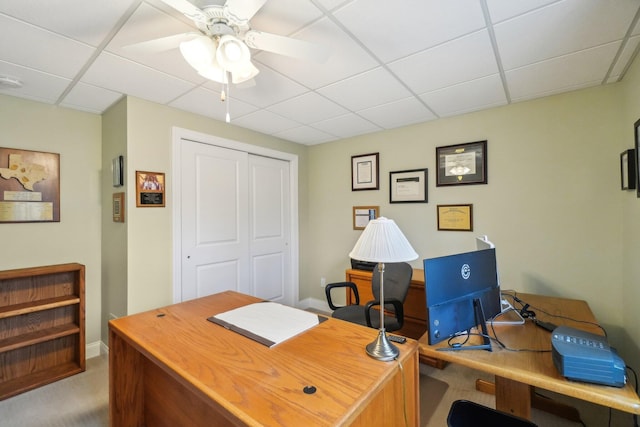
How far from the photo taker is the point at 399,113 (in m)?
2.73

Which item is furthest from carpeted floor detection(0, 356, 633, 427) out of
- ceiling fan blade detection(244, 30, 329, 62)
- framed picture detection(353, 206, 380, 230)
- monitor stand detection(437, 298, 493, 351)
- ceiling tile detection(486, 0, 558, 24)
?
ceiling tile detection(486, 0, 558, 24)

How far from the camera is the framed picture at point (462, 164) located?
2.66 metres

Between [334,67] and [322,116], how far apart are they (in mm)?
949

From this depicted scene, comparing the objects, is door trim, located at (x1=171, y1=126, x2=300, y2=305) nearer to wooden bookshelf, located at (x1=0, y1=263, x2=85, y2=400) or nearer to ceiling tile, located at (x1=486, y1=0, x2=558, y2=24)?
wooden bookshelf, located at (x1=0, y1=263, x2=85, y2=400)

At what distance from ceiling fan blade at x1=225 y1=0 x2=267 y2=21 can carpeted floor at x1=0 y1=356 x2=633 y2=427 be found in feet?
8.14

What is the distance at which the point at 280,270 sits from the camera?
12.3 ft

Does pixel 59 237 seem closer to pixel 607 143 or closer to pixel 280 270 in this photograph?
pixel 280 270

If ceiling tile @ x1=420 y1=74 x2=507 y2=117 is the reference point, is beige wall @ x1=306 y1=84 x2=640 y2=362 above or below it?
below

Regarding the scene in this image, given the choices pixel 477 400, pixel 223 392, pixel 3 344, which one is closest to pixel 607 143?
pixel 477 400

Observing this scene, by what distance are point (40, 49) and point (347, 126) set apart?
2.50 metres

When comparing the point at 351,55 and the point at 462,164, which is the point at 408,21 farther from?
the point at 462,164

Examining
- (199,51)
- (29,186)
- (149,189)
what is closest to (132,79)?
(149,189)

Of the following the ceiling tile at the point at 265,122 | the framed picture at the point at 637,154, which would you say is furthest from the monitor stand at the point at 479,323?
the ceiling tile at the point at 265,122

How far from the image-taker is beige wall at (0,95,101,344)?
7.42 feet
